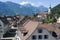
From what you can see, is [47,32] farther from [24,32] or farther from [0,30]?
[0,30]

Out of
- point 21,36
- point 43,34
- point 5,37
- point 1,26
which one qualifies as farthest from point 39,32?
point 1,26

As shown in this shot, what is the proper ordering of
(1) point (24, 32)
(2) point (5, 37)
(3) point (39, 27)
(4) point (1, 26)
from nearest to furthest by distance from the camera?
(3) point (39, 27) < (1) point (24, 32) < (2) point (5, 37) < (4) point (1, 26)

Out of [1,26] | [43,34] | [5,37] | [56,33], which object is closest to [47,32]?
[43,34]

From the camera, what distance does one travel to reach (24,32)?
46719 millimetres

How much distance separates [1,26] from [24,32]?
1682 cm

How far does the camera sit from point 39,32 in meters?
44.6

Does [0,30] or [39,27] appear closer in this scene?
[39,27]

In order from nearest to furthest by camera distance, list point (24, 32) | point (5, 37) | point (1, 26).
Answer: point (24, 32) → point (5, 37) → point (1, 26)

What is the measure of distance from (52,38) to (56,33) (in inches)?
138

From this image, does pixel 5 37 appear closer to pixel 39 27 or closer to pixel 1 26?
pixel 1 26

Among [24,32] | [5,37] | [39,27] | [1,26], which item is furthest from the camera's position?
[1,26]

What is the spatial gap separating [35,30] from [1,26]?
19.9m

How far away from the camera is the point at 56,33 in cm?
4856

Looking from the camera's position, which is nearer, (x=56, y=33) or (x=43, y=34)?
(x=43, y=34)
